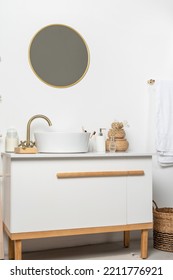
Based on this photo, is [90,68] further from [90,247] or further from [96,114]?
[90,247]

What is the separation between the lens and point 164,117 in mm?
3580

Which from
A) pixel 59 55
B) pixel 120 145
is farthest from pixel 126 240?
pixel 59 55

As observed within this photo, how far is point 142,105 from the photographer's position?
3.60m

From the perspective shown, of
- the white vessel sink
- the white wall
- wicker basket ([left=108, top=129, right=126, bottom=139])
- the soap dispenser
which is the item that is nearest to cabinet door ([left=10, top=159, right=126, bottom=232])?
the white vessel sink

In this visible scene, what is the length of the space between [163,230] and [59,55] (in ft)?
5.14

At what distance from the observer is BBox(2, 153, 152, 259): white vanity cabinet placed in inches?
105

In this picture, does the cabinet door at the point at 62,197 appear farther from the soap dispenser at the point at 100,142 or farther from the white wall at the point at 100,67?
the white wall at the point at 100,67

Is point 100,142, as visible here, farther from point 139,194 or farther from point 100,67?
point 100,67

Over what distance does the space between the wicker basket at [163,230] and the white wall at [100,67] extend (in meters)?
0.43

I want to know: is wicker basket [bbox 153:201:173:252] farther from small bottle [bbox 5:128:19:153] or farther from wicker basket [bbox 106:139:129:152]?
small bottle [bbox 5:128:19:153]

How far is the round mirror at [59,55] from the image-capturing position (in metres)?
3.22

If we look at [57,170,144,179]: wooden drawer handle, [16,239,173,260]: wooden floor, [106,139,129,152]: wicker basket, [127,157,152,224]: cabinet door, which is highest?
[106,139,129,152]: wicker basket

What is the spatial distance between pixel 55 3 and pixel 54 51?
15.1 inches
